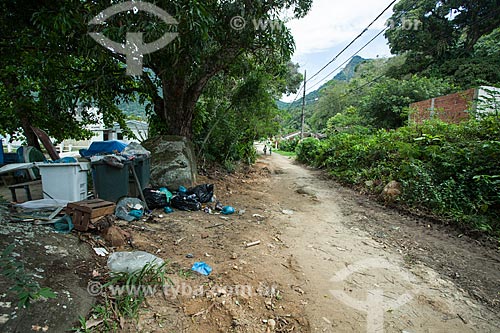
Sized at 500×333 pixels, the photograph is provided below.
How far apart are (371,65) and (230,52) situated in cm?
3216

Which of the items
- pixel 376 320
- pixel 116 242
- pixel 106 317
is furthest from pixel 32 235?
pixel 376 320

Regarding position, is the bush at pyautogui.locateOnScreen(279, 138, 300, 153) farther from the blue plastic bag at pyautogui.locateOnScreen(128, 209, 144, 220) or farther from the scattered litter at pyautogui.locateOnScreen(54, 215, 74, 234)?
the scattered litter at pyautogui.locateOnScreen(54, 215, 74, 234)

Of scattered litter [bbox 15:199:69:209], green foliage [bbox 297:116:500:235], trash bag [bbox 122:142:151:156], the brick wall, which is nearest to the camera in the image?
scattered litter [bbox 15:199:69:209]

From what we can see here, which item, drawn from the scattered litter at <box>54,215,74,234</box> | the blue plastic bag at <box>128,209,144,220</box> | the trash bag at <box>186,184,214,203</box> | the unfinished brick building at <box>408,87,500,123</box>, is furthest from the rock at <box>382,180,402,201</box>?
the scattered litter at <box>54,215,74,234</box>

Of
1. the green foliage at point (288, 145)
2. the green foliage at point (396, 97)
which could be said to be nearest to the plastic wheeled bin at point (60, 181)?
the green foliage at point (396, 97)

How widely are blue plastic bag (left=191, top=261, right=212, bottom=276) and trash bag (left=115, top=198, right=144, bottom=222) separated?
1496mm

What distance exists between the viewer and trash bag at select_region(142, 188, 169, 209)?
403cm

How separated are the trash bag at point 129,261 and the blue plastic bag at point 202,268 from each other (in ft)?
1.09

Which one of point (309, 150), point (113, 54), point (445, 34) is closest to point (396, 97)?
point (309, 150)

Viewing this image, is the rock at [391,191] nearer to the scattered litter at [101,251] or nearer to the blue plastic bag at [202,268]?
the blue plastic bag at [202,268]

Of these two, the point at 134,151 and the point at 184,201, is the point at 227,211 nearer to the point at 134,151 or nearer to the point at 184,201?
the point at 184,201

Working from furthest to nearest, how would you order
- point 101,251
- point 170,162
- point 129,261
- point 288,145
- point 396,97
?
point 288,145 → point 396,97 → point 170,162 → point 101,251 → point 129,261

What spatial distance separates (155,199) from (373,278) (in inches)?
131

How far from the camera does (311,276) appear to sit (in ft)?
7.98
